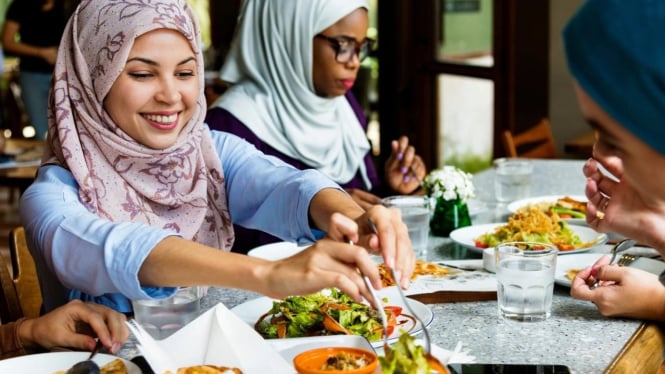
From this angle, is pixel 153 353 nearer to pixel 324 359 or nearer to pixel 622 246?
pixel 324 359

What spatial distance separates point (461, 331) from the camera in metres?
1.54

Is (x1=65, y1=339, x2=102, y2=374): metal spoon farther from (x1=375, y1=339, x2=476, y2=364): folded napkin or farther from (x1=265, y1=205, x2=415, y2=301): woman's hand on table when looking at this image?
(x1=375, y1=339, x2=476, y2=364): folded napkin

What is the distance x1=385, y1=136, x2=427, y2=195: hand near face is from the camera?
8.81 ft

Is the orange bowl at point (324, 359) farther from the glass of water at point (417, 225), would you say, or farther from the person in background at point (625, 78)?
the glass of water at point (417, 225)

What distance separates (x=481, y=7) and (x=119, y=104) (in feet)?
10.6

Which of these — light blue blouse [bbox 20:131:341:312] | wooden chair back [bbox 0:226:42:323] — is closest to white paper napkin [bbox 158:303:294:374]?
light blue blouse [bbox 20:131:341:312]

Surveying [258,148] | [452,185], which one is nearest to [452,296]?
[452,185]

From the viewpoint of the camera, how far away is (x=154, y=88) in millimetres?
1763

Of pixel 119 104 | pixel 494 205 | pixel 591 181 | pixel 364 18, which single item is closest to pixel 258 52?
pixel 364 18

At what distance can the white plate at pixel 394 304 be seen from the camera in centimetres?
147

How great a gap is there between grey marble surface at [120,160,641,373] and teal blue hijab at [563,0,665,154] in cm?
51

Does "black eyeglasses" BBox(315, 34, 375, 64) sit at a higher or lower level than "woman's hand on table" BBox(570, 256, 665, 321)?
higher

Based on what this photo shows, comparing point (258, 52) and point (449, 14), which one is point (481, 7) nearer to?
point (449, 14)

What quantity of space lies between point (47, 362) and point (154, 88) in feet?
1.95
